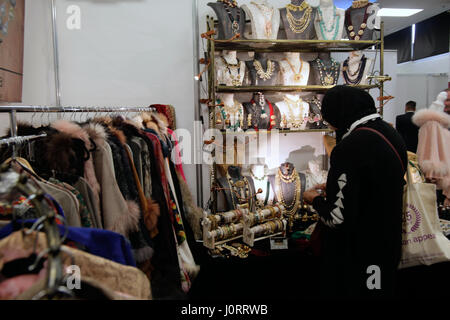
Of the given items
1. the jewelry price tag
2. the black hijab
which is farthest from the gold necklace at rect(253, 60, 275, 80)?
the jewelry price tag

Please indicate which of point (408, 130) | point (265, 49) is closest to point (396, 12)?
point (408, 130)

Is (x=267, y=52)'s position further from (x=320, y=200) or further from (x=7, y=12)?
(x=7, y=12)

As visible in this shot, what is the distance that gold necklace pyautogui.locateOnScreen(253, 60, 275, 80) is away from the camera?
262 cm

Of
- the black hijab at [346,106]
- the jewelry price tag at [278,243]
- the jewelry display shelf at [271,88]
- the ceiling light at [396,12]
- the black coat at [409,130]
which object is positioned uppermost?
the ceiling light at [396,12]

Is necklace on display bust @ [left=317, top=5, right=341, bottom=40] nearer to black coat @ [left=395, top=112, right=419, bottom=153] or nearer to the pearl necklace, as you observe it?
the pearl necklace

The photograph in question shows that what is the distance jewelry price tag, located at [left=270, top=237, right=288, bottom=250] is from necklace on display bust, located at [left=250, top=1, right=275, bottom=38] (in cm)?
163

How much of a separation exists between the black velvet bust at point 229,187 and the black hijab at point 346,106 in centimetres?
121

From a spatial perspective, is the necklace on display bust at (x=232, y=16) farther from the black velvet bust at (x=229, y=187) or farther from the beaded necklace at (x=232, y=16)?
the black velvet bust at (x=229, y=187)

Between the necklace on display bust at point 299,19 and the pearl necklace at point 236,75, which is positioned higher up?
the necklace on display bust at point 299,19

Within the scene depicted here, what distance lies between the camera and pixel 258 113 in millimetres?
2600

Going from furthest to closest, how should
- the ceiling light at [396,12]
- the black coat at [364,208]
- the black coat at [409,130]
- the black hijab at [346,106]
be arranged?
1. the ceiling light at [396,12]
2. the black coat at [409,130]
3. the black hijab at [346,106]
4. the black coat at [364,208]

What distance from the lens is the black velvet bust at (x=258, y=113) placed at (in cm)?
259

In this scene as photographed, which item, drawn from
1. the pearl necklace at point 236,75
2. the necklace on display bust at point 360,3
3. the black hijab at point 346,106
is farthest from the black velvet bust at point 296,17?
the black hijab at point 346,106
